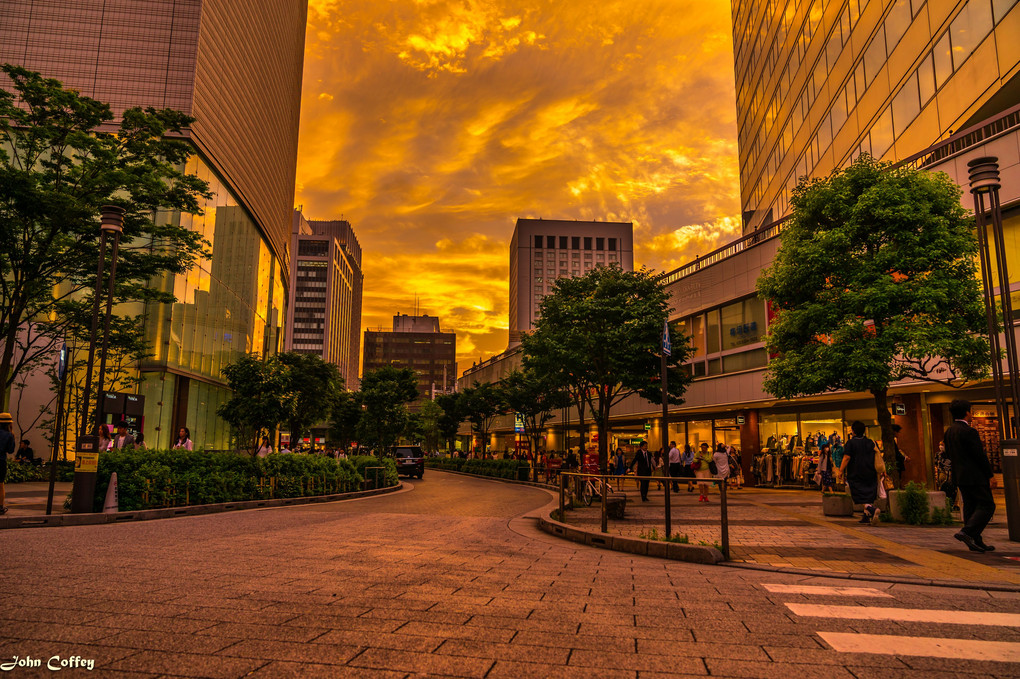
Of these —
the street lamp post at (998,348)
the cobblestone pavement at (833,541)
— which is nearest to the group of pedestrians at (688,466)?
the cobblestone pavement at (833,541)

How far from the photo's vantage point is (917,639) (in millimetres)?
4508

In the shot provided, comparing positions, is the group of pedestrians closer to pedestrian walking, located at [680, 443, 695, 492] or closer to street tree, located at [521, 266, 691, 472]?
pedestrian walking, located at [680, 443, 695, 492]

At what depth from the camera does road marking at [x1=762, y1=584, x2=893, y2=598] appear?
625 cm

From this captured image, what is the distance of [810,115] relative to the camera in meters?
31.6

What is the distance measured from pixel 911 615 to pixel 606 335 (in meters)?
19.5

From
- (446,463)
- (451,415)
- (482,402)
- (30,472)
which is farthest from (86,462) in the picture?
(451,415)

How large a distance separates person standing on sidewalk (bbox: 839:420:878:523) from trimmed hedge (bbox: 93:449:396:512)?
1369cm

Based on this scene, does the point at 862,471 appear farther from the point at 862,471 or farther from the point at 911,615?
the point at 911,615

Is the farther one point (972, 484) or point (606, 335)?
point (606, 335)

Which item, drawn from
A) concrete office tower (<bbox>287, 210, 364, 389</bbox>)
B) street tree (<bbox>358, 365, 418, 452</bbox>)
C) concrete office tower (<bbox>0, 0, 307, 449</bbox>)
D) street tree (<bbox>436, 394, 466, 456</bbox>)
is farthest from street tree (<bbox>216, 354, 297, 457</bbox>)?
concrete office tower (<bbox>287, 210, 364, 389</bbox>)

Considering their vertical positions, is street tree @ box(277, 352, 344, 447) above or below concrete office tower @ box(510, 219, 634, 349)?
below

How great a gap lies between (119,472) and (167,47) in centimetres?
2612

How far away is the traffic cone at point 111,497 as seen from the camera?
12.7 meters

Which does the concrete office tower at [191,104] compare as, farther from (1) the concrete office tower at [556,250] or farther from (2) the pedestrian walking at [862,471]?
(1) the concrete office tower at [556,250]
